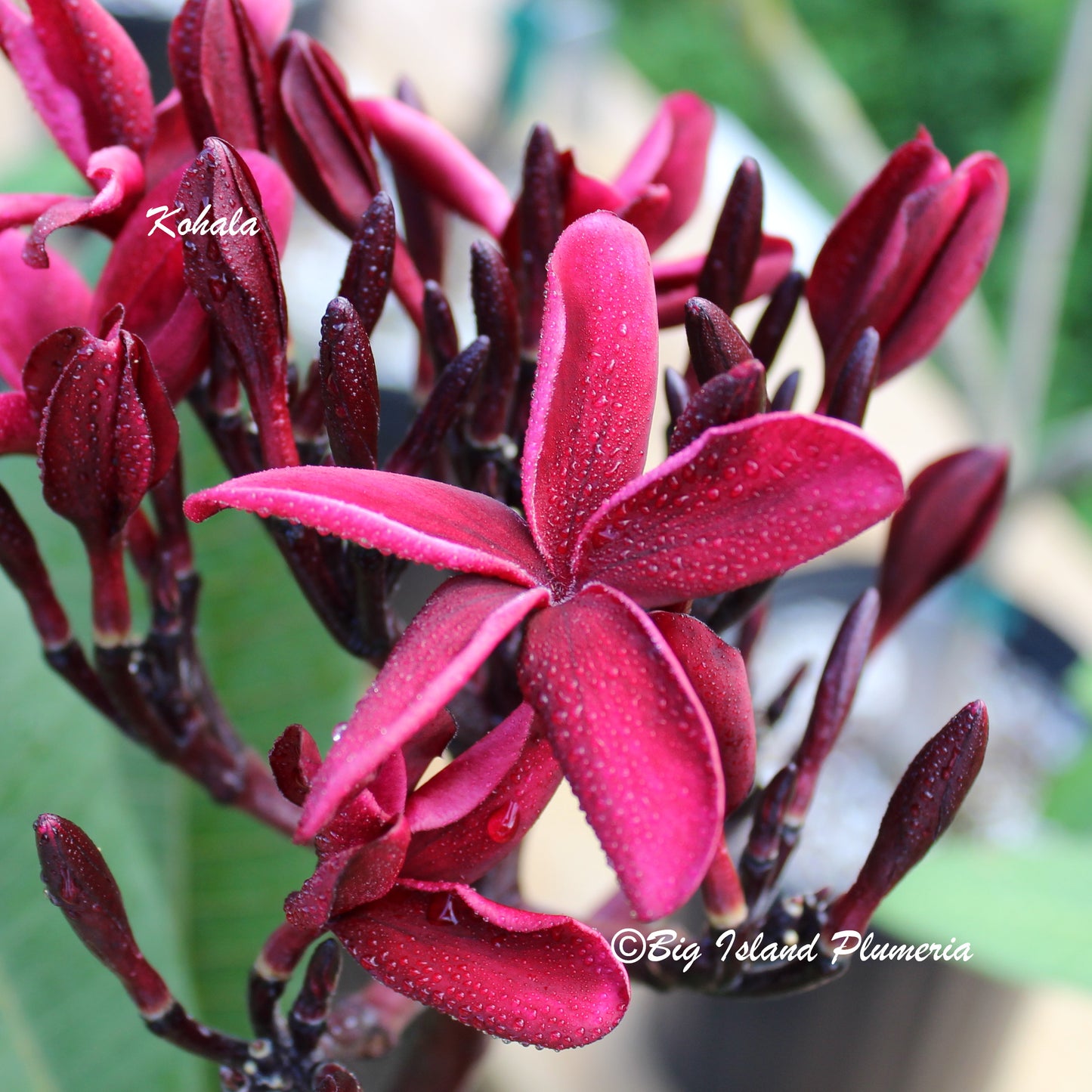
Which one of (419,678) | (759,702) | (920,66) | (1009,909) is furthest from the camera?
(920,66)

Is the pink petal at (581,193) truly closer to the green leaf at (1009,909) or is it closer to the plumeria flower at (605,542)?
the plumeria flower at (605,542)

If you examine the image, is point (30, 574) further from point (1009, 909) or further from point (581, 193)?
point (1009, 909)

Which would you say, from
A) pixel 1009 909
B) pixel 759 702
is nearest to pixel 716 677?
pixel 1009 909

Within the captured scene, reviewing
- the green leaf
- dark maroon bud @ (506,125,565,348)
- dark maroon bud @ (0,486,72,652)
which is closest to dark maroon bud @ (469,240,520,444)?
dark maroon bud @ (506,125,565,348)

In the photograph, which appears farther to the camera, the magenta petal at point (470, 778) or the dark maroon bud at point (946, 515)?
the dark maroon bud at point (946, 515)

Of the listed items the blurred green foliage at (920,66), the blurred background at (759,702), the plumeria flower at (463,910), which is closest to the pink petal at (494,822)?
the plumeria flower at (463,910)
